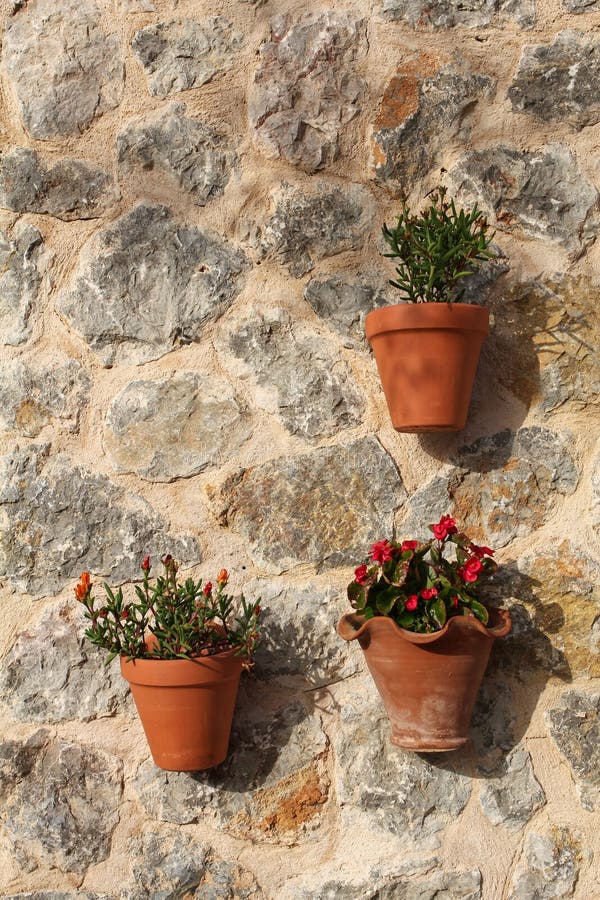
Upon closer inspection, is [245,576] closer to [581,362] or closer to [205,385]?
[205,385]

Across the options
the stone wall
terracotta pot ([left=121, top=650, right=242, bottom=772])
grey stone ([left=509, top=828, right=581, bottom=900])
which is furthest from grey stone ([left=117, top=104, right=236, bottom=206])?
grey stone ([left=509, top=828, right=581, bottom=900])

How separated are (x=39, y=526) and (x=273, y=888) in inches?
36.9

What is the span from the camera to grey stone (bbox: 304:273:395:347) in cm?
233

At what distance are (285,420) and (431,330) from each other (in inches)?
15.9

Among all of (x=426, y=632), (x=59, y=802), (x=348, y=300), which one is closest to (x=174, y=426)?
(x=348, y=300)

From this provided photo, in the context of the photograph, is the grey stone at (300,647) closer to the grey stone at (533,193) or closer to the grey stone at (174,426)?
the grey stone at (174,426)

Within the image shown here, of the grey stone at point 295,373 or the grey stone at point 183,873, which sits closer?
the grey stone at point 183,873

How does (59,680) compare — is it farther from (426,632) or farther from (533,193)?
(533,193)

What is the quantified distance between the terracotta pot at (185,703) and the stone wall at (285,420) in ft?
0.47

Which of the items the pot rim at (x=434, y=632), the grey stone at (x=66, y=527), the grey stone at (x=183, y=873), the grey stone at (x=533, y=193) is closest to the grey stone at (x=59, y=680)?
the grey stone at (x=66, y=527)

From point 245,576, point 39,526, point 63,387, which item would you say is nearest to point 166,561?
point 245,576

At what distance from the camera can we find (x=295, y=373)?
2312mm

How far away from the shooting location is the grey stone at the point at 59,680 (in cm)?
223

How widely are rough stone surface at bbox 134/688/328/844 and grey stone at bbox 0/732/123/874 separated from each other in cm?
9
